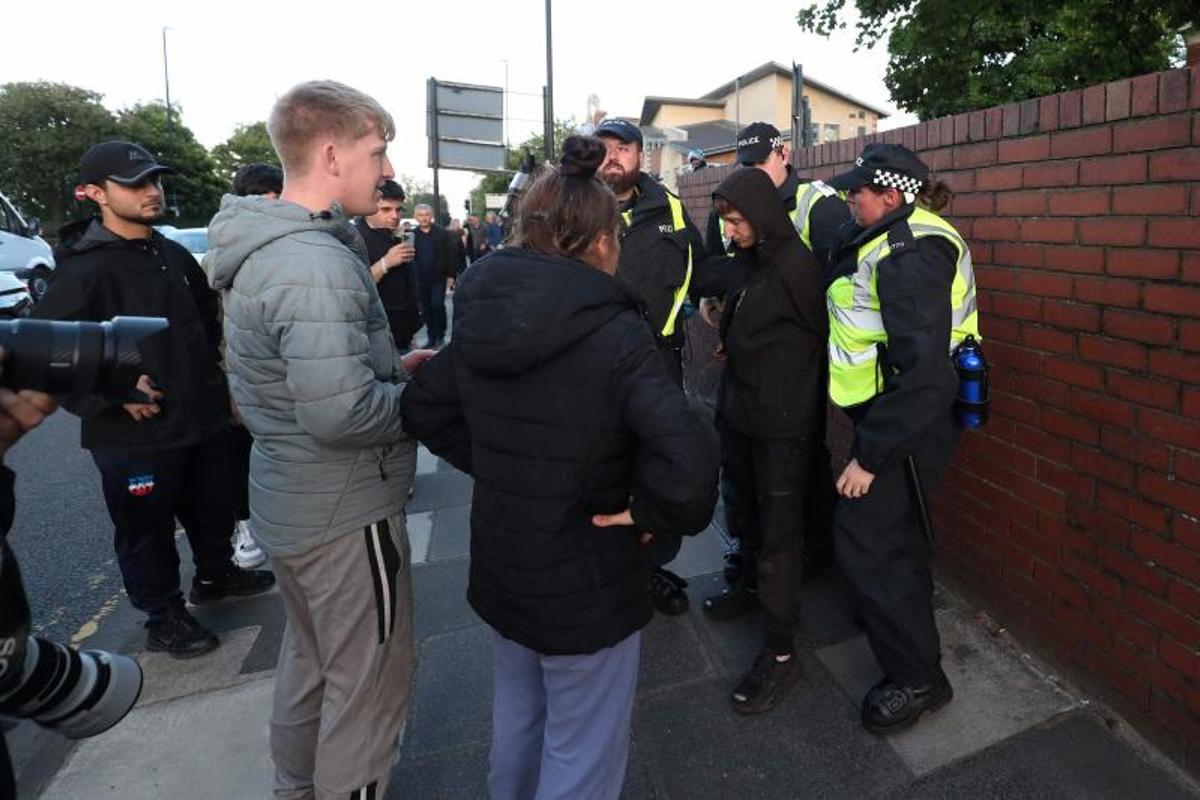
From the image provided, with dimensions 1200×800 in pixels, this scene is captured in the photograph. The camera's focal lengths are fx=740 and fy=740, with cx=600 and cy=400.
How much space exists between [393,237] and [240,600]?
2.38m

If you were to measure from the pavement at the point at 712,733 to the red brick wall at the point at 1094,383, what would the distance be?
19 cm

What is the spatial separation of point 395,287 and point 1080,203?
3612 mm

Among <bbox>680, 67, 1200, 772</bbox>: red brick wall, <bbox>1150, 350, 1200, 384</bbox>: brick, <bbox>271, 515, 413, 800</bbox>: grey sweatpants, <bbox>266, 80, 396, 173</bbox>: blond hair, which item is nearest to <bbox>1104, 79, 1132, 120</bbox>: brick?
<bbox>680, 67, 1200, 772</bbox>: red brick wall

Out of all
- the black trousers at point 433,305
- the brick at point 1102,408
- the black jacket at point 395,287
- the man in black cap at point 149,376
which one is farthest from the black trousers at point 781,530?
the black trousers at point 433,305

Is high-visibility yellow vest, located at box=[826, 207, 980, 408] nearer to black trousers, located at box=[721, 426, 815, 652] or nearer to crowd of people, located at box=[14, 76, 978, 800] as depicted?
crowd of people, located at box=[14, 76, 978, 800]

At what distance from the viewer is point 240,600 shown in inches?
139

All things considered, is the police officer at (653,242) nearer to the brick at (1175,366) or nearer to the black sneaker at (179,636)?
the brick at (1175,366)

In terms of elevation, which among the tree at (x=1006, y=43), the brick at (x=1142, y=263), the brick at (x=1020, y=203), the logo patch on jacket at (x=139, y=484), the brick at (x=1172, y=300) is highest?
the tree at (x=1006, y=43)

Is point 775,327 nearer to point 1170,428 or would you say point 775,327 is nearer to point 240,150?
point 1170,428

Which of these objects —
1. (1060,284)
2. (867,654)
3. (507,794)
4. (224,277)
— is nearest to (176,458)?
(224,277)

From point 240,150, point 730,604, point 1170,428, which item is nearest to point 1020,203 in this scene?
point 1170,428

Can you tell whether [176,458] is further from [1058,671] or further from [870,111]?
[870,111]

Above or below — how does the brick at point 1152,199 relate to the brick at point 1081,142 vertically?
below

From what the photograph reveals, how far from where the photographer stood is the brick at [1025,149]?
245cm
